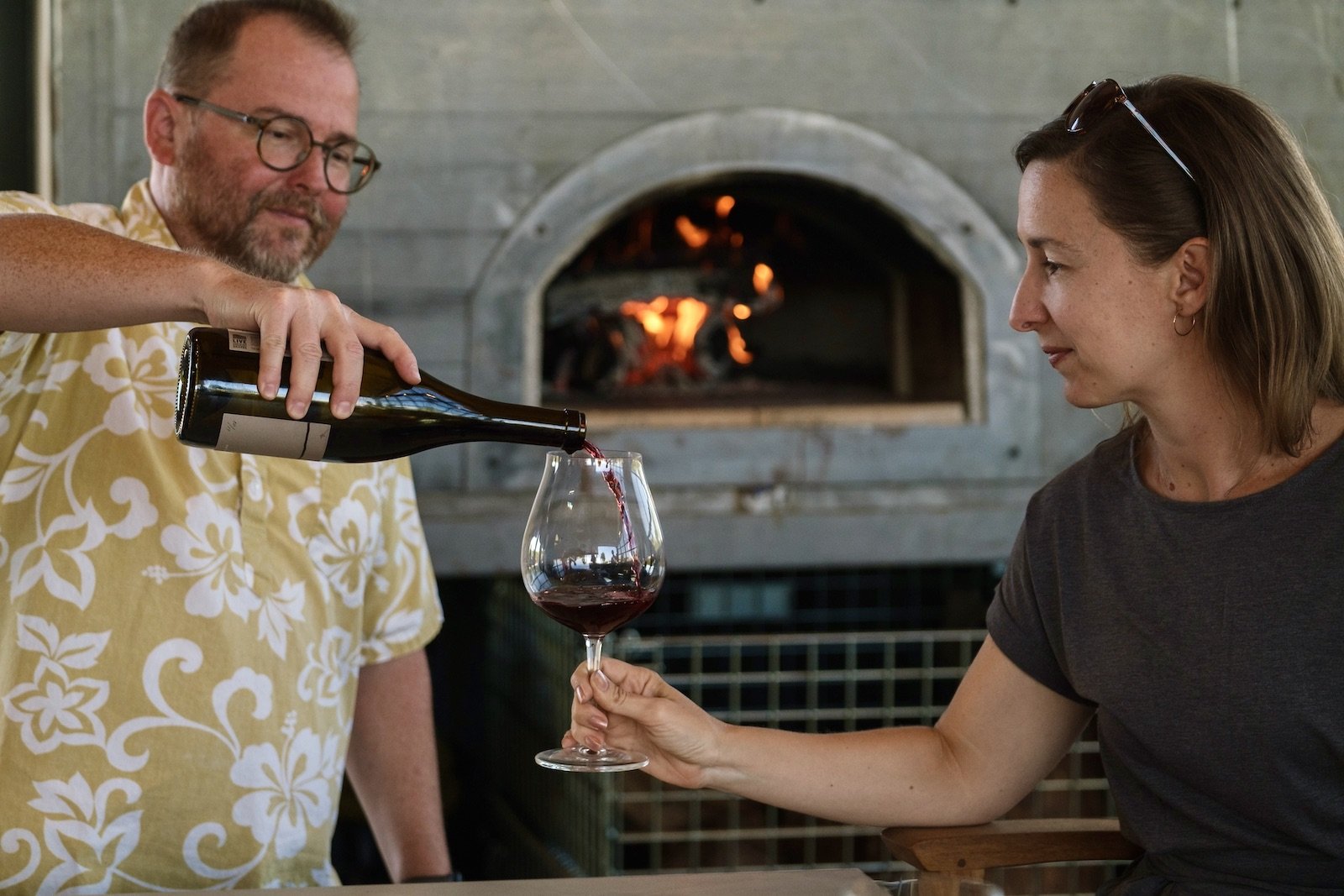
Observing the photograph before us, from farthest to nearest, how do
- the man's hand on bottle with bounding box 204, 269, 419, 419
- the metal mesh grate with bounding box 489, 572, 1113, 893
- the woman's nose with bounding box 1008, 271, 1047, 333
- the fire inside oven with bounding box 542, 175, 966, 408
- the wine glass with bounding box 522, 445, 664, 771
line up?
1. the fire inside oven with bounding box 542, 175, 966, 408
2. the metal mesh grate with bounding box 489, 572, 1113, 893
3. the woman's nose with bounding box 1008, 271, 1047, 333
4. the wine glass with bounding box 522, 445, 664, 771
5. the man's hand on bottle with bounding box 204, 269, 419, 419

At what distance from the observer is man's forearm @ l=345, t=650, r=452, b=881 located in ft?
5.07

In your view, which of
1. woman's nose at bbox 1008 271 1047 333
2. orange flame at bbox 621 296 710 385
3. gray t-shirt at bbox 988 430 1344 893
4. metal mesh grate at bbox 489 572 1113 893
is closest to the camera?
gray t-shirt at bbox 988 430 1344 893

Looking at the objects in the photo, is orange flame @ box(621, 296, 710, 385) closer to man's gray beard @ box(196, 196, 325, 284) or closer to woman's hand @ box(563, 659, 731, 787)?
man's gray beard @ box(196, 196, 325, 284)

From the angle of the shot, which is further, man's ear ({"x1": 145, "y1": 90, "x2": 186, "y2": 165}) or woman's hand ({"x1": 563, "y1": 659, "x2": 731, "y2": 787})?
man's ear ({"x1": 145, "y1": 90, "x2": 186, "y2": 165})

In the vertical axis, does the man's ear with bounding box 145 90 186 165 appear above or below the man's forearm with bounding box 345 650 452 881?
above

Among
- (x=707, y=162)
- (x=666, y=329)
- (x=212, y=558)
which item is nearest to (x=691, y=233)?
(x=666, y=329)

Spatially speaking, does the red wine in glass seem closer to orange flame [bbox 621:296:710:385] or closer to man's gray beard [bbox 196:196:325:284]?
man's gray beard [bbox 196:196:325:284]

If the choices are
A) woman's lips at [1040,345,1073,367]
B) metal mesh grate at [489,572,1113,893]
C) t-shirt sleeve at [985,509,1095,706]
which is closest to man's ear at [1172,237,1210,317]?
woman's lips at [1040,345,1073,367]

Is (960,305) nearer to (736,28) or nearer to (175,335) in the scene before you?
(736,28)

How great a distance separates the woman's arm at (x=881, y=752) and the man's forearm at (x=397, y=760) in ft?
1.32

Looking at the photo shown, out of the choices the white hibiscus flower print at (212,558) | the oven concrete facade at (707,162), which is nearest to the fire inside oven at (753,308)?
the oven concrete facade at (707,162)

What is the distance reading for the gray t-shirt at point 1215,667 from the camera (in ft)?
3.95

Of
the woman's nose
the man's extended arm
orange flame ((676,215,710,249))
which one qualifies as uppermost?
orange flame ((676,215,710,249))

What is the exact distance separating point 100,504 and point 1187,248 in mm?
1029
